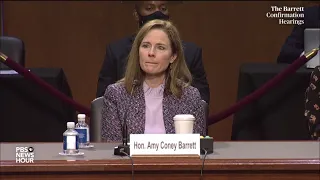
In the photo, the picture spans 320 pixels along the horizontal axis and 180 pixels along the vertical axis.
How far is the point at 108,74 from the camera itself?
402cm

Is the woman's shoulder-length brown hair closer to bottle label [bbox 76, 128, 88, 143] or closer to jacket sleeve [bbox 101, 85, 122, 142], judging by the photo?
jacket sleeve [bbox 101, 85, 122, 142]

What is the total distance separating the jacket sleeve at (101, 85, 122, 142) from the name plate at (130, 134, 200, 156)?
755 mm

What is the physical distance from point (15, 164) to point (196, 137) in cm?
53

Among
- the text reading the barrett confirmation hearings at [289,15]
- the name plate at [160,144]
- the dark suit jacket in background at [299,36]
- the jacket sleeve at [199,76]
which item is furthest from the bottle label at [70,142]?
the text reading the barrett confirmation hearings at [289,15]

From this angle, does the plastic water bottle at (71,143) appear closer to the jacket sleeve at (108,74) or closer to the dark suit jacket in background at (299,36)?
the jacket sleeve at (108,74)

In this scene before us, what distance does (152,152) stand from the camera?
210 centimetres

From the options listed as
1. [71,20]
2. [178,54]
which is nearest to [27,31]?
[71,20]

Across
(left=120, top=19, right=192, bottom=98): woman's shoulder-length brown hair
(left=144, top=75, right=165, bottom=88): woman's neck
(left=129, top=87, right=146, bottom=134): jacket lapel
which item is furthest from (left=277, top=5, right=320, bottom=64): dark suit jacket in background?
(left=129, top=87, right=146, bottom=134): jacket lapel

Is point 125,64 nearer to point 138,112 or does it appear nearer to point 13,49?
point 13,49

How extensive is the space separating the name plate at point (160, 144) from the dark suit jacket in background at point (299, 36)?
2315 millimetres

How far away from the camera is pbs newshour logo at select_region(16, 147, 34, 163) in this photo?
6.75 ft

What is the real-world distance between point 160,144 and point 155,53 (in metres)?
0.92

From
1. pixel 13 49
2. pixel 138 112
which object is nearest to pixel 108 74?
pixel 13 49

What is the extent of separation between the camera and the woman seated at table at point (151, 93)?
291cm
